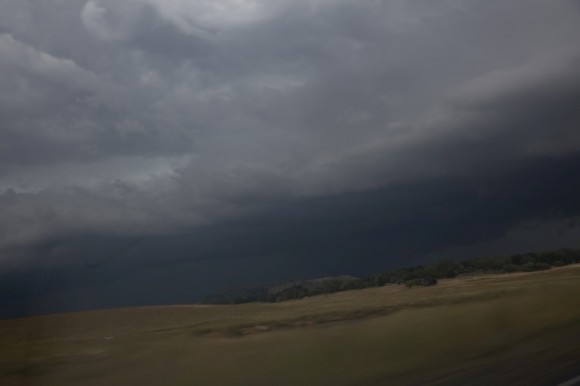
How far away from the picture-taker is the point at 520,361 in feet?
46.7

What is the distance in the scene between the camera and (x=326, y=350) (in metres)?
17.5

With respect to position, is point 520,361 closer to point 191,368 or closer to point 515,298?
point 191,368

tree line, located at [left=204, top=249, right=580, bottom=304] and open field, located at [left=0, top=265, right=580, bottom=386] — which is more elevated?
tree line, located at [left=204, top=249, right=580, bottom=304]

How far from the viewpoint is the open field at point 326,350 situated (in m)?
14.0

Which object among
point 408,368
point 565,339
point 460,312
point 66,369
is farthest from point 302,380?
point 460,312

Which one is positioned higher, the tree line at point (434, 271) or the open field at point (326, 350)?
the tree line at point (434, 271)

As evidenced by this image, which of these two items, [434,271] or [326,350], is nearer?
[326,350]

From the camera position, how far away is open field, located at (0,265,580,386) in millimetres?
13969

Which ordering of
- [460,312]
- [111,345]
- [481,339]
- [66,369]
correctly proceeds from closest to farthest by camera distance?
[66,369]
[481,339]
[111,345]
[460,312]

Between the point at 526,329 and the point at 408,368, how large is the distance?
694 cm

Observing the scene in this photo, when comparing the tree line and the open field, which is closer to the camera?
the open field

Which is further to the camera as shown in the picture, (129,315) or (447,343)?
(129,315)

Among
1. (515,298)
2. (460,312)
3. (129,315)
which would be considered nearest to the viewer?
(460,312)

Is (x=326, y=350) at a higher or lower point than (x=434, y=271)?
lower
